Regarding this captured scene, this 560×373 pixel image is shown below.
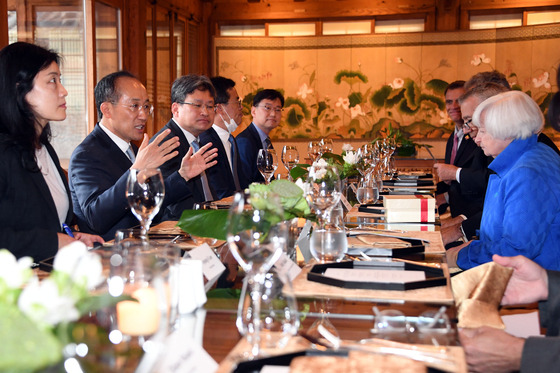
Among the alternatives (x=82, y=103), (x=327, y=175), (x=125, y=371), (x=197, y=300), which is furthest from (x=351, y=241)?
(x=82, y=103)

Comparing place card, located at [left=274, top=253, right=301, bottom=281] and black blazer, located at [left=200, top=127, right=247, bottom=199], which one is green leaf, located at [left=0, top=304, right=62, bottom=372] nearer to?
place card, located at [left=274, top=253, right=301, bottom=281]

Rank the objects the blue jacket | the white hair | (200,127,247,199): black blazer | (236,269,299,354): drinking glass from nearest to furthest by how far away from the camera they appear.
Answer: (236,269,299,354): drinking glass → the blue jacket → the white hair → (200,127,247,199): black blazer

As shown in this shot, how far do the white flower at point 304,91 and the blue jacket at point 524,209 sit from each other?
271 inches

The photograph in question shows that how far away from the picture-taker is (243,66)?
30.9 feet

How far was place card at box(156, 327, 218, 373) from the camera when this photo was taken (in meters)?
0.86

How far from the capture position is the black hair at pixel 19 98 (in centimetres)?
240

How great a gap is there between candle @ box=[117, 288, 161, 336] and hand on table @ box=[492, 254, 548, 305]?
1328 millimetres

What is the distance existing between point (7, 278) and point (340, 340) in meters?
0.61

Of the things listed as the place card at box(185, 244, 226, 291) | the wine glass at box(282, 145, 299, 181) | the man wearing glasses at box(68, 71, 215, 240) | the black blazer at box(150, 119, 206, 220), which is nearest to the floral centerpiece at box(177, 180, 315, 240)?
the place card at box(185, 244, 226, 291)

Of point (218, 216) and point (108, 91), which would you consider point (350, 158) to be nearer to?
point (108, 91)

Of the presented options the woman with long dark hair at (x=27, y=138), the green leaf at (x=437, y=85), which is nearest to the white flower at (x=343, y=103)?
the green leaf at (x=437, y=85)

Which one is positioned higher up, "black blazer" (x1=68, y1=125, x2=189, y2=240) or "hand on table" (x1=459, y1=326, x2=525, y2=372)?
"black blazer" (x1=68, y1=125, x2=189, y2=240)

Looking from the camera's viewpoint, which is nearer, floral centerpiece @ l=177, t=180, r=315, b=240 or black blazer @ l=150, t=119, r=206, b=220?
floral centerpiece @ l=177, t=180, r=315, b=240

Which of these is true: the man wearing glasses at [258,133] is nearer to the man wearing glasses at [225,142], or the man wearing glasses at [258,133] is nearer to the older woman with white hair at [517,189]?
the man wearing glasses at [225,142]
